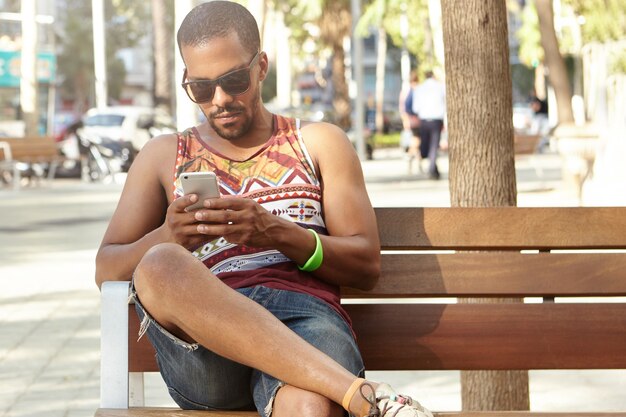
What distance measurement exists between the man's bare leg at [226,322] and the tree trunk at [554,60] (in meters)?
13.4

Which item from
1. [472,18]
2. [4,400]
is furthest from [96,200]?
[472,18]

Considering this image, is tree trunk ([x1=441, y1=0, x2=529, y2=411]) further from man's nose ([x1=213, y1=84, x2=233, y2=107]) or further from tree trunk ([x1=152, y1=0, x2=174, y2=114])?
tree trunk ([x1=152, y1=0, x2=174, y2=114])

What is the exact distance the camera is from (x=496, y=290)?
3844 mm

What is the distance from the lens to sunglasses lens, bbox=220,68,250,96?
3.62 m

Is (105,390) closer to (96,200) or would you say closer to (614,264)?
(614,264)

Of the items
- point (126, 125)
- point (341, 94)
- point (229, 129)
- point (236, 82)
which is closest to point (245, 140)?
point (229, 129)

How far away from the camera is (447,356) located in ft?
12.3

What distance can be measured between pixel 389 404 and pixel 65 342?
451cm

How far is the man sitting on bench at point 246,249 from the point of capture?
3090 millimetres

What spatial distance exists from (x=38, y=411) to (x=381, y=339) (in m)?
2.27

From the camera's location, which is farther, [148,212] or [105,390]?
[148,212]

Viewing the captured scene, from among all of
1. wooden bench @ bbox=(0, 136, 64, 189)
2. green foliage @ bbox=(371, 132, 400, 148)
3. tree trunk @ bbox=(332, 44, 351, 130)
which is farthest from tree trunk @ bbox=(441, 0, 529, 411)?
green foliage @ bbox=(371, 132, 400, 148)

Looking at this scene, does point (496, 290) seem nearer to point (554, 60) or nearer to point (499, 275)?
point (499, 275)

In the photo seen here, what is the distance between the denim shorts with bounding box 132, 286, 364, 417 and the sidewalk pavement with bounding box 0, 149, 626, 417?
2.27 meters
